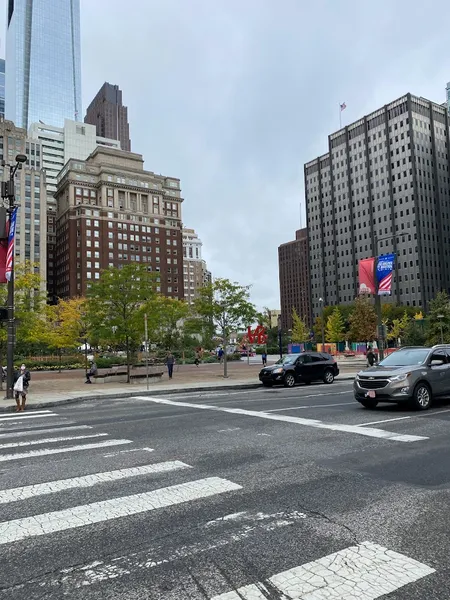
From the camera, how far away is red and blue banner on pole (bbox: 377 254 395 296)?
81.2ft

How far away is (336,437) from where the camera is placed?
8.79m

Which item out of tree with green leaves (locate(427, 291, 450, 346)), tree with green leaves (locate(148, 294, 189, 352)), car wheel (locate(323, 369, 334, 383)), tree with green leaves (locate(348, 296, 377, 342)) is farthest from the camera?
tree with green leaves (locate(348, 296, 377, 342))

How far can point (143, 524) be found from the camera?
455cm

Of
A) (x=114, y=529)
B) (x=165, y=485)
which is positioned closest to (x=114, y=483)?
(x=165, y=485)

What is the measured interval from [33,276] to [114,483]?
20.7 m

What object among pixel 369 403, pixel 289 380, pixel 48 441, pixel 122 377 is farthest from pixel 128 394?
pixel 48 441

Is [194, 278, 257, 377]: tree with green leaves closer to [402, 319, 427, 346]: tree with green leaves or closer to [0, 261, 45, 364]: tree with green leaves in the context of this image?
[0, 261, 45, 364]: tree with green leaves

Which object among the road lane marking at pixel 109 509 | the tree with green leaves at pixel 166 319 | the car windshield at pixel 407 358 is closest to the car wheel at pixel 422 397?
the car windshield at pixel 407 358

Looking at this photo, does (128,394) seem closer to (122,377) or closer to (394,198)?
(122,377)

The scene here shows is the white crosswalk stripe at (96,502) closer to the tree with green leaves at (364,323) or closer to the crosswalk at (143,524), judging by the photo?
the crosswalk at (143,524)

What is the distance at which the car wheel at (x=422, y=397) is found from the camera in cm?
1223

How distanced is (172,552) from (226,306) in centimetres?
2641

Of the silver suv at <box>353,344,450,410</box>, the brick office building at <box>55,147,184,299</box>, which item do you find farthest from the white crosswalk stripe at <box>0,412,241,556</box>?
the brick office building at <box>55,147,184,299</box>

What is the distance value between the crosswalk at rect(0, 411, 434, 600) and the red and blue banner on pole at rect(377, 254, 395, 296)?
19344 millimetres
